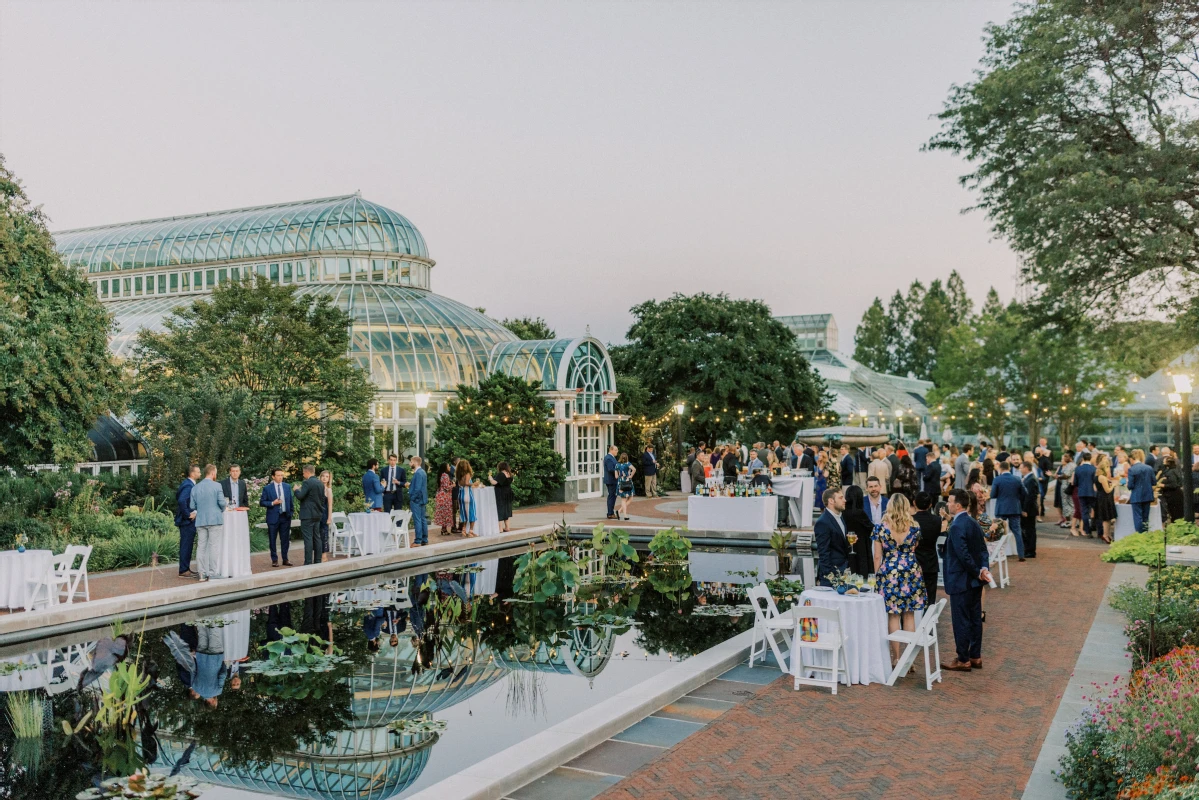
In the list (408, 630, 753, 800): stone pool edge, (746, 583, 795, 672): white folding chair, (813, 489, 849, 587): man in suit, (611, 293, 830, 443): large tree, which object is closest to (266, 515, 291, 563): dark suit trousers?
(408, 630, 753, 800): stone pool edge

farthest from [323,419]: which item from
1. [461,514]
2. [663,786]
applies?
[663,786]

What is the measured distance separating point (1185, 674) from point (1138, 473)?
41.9 ft

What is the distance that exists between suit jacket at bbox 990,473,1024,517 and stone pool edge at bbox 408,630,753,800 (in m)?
8.36

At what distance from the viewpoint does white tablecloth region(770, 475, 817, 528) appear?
21.0m

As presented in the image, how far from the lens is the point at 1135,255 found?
1886cm

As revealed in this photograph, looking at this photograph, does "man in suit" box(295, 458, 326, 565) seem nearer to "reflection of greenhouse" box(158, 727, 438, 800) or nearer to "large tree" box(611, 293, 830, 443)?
"reflection of greenhouse" box(158, 727, 438, 800)

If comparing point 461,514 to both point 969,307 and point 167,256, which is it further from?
point 969,307

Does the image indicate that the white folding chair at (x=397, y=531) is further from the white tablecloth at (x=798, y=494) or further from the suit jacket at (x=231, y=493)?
the white tablecloth at (x=798, y=494)

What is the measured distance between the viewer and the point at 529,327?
53125 millimetres

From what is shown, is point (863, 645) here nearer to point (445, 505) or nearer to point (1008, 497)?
point (1008, 497)

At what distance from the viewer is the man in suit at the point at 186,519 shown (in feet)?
46.0

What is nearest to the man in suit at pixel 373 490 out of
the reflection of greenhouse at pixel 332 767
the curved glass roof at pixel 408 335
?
the reflection of greenhouse at pixel 332 767

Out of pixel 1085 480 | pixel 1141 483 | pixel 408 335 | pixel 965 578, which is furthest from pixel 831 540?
pixel 408 335

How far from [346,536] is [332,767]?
36.1 ft
